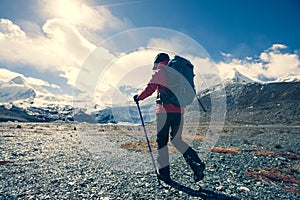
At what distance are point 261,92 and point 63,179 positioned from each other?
166171mm

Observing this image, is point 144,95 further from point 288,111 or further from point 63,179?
point 288,111

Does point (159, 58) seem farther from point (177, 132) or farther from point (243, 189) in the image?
point (243, 189)

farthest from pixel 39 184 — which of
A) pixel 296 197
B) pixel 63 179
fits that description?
pixel 296 197

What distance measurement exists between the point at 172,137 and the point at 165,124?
58cm

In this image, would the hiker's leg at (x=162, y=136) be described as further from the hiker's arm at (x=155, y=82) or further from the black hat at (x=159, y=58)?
the black hat at (x=159, y=58)

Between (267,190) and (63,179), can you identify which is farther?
(63,179)

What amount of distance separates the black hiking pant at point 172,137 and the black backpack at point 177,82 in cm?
51

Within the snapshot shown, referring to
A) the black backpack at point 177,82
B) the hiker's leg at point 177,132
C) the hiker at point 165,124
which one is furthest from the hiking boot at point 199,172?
the black backpack at point 177,82

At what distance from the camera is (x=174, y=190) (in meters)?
7.18

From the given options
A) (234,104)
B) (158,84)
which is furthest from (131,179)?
(234,104)

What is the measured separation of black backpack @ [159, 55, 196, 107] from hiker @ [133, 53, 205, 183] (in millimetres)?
110

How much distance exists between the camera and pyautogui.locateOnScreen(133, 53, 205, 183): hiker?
301 inches

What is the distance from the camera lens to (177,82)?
7.75 meters

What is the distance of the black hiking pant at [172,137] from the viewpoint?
7.66m
